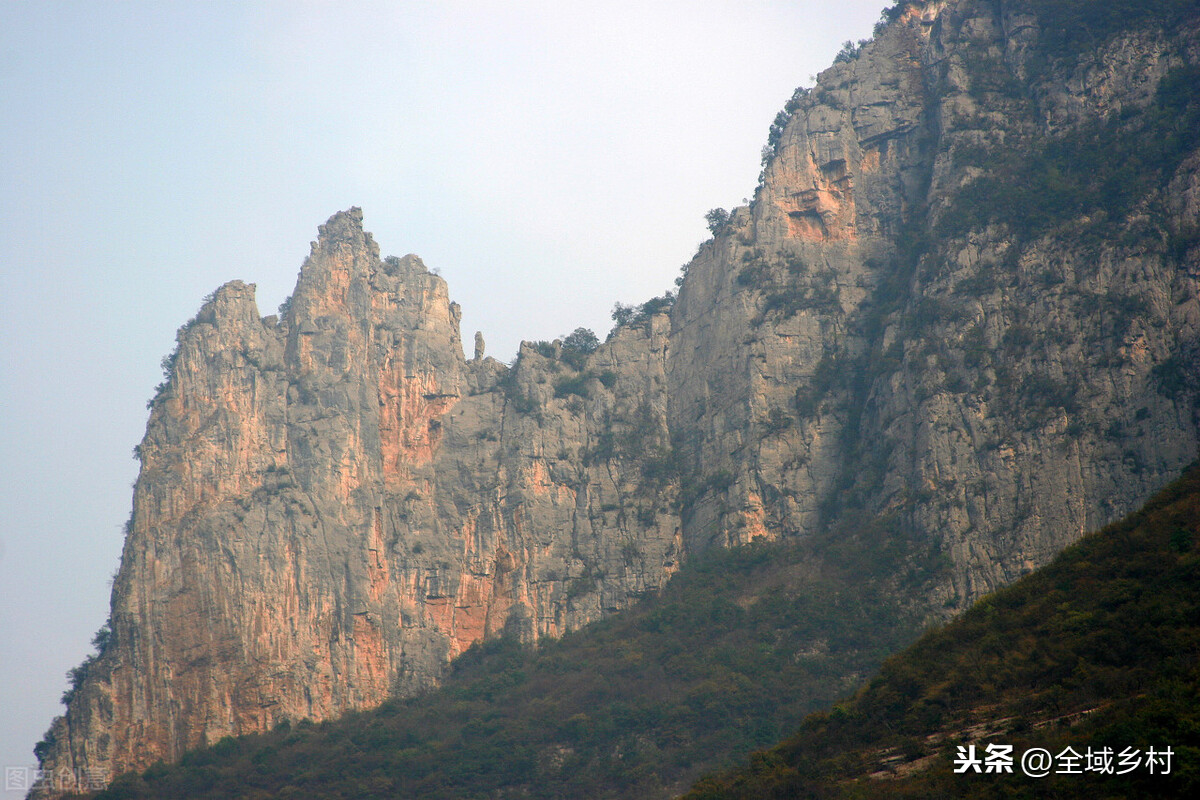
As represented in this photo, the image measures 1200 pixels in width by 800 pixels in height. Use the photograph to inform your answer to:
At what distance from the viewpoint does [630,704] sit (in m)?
60.5

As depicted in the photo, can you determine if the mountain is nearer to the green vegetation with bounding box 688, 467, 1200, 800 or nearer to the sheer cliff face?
the green vegetation with bounding box 688, 467, 1200, 800

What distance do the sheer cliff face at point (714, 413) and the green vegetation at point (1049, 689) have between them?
1760 centimetres

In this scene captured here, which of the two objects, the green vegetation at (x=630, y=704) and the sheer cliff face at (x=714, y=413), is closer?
the green vegetation at (x=630, y=704)

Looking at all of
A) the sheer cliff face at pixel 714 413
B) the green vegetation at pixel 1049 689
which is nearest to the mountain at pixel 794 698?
the green vegetation at pixel 1049 689

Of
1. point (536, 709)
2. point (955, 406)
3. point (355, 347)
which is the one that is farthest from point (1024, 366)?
point (355, 347)

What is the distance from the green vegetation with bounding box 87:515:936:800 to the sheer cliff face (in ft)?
7.04

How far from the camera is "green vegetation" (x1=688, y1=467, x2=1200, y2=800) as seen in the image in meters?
28.0

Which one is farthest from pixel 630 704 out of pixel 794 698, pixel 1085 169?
pixel 1085 169

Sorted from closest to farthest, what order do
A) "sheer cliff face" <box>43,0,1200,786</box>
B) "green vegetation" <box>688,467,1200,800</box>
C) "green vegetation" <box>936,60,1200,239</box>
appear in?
"green vegetation" <box>688,467,1200,800</box> → "sheer cliff face" <box>43,0,1200,786</box> → "green vegetation" <box>936,60,1200,239</box>

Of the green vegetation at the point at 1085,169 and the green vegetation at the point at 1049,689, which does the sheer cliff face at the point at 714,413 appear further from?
the green vegetation at the point at 1049,689

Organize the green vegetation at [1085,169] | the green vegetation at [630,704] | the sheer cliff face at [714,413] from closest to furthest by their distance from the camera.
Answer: the green vegetation at [630,704] → the sheer cliff face at [714,413] → the green vegetation at [1085,169]

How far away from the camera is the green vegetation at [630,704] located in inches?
2238

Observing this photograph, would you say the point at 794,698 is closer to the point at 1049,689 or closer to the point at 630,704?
the point at 630,704

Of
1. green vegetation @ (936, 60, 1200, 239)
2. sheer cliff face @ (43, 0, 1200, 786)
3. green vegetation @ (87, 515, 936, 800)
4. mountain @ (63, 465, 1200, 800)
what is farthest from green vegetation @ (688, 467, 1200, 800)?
green vegetation @ (936, 60, 1200, 239)
